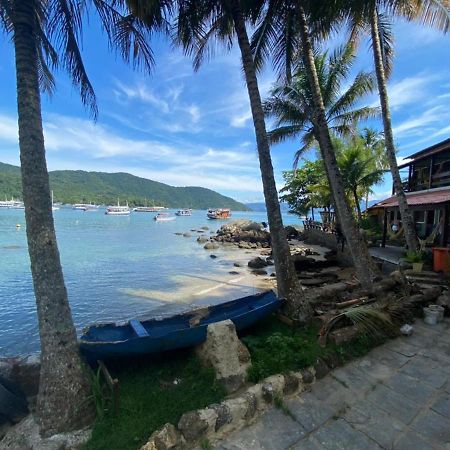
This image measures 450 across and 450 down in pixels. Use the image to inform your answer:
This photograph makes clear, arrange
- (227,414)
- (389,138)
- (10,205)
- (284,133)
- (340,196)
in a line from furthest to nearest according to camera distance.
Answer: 1. (10,205)
2. (284,133)
3. (389,138)
4. (340,196)
5. (227,414)

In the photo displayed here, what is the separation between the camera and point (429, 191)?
15.1 meters

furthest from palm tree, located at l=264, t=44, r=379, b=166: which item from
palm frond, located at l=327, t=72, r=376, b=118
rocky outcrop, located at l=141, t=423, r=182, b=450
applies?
rocky outcrop, located at l=141, t=423, r=182, b=450

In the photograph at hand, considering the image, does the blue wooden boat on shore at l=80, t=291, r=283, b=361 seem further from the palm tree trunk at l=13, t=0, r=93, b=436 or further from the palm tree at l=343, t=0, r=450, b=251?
the palm tree at l=343, t=0, r=450, b=251

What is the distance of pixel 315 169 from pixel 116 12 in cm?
2911

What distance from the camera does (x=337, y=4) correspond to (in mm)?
7273

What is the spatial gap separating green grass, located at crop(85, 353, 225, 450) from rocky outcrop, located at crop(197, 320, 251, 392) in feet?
0.43

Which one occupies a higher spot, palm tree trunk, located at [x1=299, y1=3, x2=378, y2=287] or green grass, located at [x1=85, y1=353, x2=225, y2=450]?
palm tree trunk, located at [x1=299, y1=3, x2=378, y2=287]

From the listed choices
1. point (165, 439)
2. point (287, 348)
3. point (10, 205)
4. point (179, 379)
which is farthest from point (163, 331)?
point (10, 205)

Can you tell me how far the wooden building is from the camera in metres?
12.2

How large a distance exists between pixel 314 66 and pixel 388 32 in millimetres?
6316

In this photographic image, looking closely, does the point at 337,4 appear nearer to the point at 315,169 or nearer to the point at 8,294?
the point at 8,294

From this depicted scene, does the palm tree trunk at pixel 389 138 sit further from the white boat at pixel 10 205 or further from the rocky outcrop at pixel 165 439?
the white boat at pixel 10 205

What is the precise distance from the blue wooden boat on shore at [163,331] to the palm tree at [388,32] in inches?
286

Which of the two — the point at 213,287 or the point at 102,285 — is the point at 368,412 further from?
the point at 102,285
